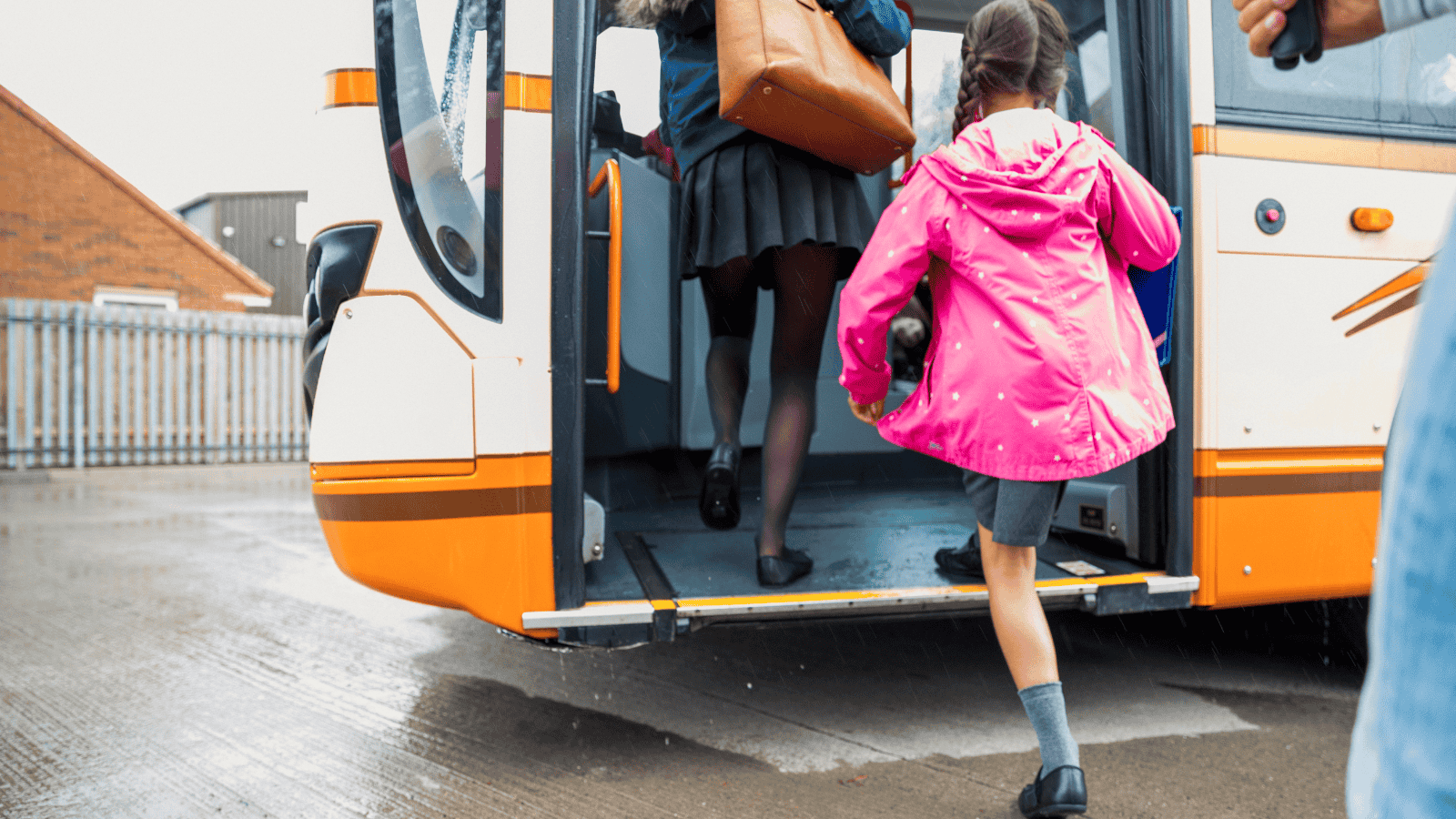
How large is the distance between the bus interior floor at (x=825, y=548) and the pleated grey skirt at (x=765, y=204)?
834 millimetres

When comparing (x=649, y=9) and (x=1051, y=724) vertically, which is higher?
(x=649, y=9)

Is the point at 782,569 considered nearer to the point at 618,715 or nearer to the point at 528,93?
the point at 618,715

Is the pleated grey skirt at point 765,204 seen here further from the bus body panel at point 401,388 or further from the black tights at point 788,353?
the bus body panel at point 401,388

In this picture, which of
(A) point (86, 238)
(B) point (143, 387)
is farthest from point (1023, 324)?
(A) point (86, 238)

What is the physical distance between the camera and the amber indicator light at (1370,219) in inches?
89.5

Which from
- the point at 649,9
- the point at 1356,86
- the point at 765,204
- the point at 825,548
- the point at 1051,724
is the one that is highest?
the point at 649,9

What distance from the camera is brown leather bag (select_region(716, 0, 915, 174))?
6.30 feet

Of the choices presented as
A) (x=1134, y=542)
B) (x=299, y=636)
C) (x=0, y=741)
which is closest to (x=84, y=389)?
(x=299, y=636)

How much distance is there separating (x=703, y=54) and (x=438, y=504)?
4.25ft

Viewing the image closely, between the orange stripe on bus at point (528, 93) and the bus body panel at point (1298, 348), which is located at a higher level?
the orange stripe on bus at point (528, 93)

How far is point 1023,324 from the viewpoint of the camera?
159 centimetres

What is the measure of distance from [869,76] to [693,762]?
1662 millimetres

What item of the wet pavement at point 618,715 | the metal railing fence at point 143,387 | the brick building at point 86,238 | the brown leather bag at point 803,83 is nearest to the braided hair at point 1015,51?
the brown leather bag at point 803,83

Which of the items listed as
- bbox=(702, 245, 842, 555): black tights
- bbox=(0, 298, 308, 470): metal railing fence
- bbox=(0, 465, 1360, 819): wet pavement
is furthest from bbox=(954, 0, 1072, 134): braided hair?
bbox=(0, 298, 308, 470): metal railing fence
